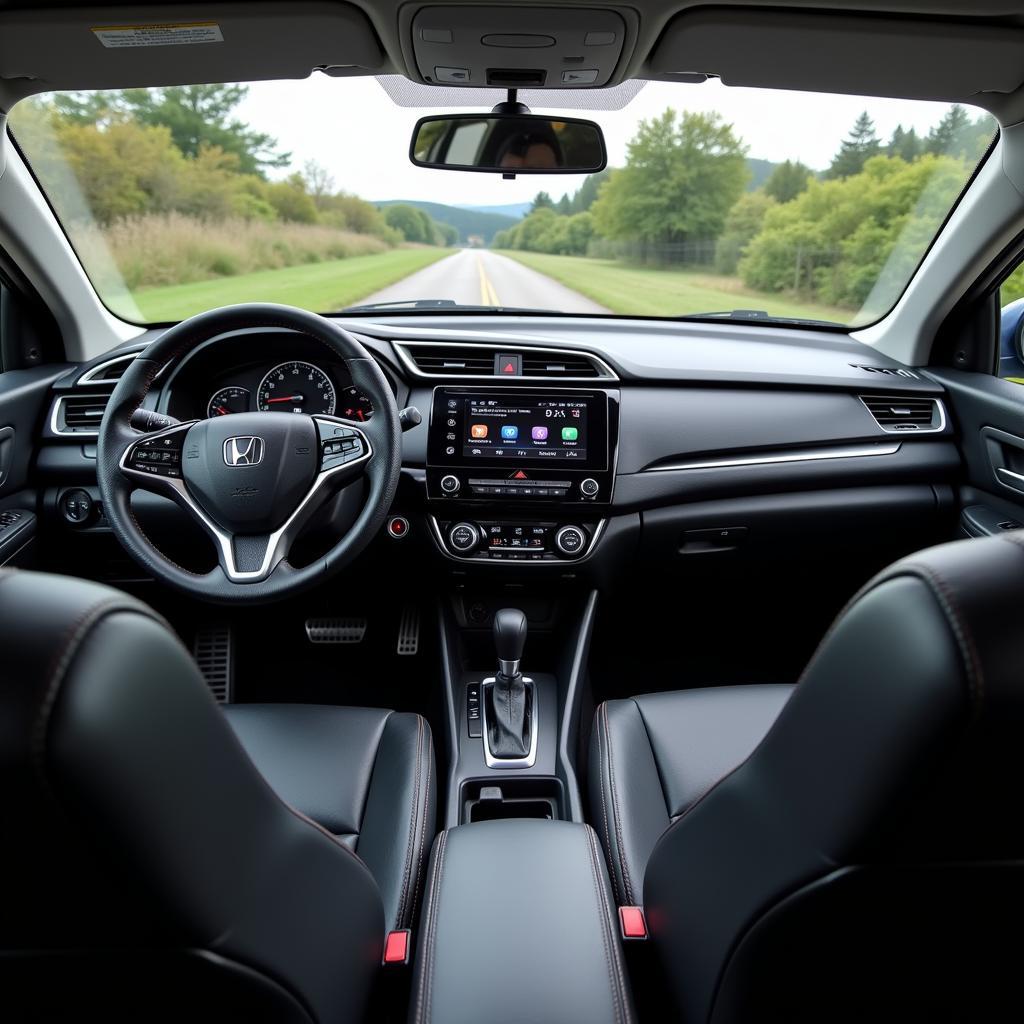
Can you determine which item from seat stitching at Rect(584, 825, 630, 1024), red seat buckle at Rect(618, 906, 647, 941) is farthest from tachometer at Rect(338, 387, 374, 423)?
red seat buckle at Rect(618, 906, 647, 941)

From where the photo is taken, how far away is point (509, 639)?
2496 millimetres

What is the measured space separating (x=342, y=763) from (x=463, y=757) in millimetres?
480

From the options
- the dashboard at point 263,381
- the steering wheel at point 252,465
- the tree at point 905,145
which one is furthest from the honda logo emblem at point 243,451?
the tree at point 905,145

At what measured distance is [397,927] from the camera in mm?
1568

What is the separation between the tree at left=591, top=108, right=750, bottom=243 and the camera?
2889 millimetres

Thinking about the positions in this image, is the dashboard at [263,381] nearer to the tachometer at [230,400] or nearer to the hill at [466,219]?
the tachometer at [230,400]

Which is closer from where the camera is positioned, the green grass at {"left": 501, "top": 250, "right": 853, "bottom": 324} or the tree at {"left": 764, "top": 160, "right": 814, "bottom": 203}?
the tree at {"left": 764, "top": 160, "right": 814, "bottom": 203}

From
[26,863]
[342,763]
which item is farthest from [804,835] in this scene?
[342,763]

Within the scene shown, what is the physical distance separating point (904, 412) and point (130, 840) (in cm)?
292

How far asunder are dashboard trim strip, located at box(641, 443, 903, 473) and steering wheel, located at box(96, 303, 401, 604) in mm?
1043

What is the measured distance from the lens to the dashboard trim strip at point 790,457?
2742 mm

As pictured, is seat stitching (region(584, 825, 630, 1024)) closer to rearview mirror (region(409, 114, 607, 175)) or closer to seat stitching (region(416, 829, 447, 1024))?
seat stitching (region(416, 829, 447, 1024))

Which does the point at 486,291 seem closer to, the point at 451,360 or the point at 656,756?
the point at 451,360

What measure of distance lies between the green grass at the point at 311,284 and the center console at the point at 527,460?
2.82 feet
